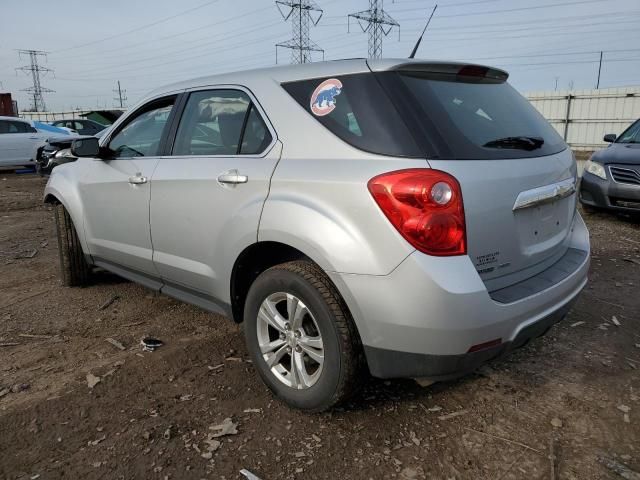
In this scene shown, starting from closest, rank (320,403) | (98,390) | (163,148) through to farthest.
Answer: (320,403) → (98,390) → (163,148)

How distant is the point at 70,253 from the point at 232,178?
2484mm

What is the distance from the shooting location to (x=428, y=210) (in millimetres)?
2049

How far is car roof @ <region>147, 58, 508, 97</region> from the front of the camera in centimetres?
237

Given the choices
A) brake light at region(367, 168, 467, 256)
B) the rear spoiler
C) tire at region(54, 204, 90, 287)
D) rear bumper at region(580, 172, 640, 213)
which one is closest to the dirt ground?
tire at region(54, 204, 90, 287)

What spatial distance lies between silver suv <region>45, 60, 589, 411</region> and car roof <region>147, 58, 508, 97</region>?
0.5 inches

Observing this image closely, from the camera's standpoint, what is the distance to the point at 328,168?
2.30 meters

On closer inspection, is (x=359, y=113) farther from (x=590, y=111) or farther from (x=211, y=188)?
(x=590, y=111)

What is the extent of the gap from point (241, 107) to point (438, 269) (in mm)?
1492

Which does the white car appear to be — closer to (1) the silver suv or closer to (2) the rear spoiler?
(1) the silver suv


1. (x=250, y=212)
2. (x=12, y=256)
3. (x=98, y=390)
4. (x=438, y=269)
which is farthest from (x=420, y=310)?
(x=12, y=256)

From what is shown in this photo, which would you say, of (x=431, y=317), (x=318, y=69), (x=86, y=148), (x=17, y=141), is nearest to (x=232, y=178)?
(x=318, y=69)

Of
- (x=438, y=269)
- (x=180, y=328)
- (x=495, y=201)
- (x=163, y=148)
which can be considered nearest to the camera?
(x=438, y=269)

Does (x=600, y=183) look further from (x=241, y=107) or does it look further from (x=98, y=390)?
(x=98, y=390)

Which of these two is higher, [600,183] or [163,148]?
[163,148]
